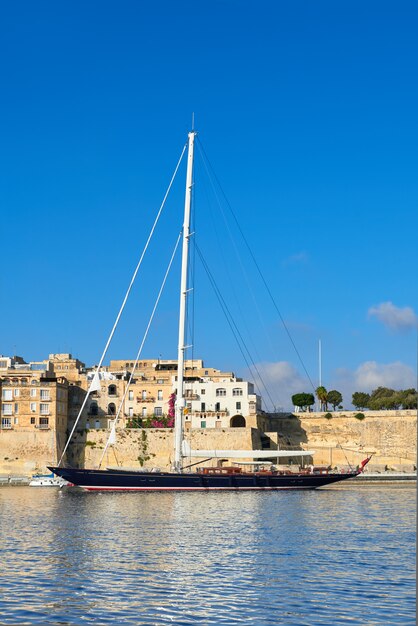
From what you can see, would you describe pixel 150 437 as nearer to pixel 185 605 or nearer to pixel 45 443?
pixel 45 443

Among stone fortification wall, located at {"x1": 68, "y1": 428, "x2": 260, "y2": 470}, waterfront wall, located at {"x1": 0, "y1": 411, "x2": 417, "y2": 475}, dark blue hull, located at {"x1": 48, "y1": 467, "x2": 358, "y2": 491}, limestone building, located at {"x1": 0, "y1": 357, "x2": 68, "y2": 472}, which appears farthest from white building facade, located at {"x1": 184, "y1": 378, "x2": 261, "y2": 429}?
dark blue hull, located at {"x1": 48, "y1": 467, "x2": 358, "y2": 491}

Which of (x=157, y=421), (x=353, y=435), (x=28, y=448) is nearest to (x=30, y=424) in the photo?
(x=28, y=448)

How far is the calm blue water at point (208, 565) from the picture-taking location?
57.9 ft

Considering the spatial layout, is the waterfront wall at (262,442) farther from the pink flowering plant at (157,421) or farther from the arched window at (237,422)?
the pink flowering plant at (157,421)

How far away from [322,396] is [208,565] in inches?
2723

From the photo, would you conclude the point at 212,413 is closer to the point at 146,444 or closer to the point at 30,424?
the point at 146,444

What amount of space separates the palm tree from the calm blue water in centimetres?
4760

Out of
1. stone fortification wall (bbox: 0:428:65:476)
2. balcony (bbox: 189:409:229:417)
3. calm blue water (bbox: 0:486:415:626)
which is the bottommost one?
calm blue water (bbox: 0:486:415:626)

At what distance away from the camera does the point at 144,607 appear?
1805 cm

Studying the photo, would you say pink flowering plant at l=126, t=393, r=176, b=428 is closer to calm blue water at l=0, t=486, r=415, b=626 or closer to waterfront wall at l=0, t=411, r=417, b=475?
waterfront wall at l=0, t=411, r=417, b=475

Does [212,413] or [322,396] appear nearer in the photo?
[212,413]

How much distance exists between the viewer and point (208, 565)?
23.7m

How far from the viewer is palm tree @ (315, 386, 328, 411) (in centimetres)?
9169

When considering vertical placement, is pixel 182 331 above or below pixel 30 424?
above
